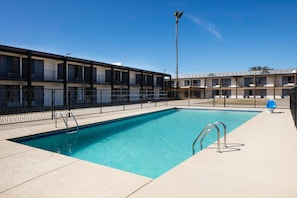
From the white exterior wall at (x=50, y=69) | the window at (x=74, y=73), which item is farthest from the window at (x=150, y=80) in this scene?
the white exterior wall at (x=50, y=69)

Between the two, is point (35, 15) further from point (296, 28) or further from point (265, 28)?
point (296, 28)

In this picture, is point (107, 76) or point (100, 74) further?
point (107, 76)

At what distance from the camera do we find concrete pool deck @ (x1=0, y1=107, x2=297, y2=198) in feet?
10.2

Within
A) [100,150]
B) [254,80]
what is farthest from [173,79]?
[100,150]

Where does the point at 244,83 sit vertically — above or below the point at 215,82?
below

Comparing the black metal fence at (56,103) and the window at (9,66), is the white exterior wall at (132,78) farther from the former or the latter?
the window at (9,66)

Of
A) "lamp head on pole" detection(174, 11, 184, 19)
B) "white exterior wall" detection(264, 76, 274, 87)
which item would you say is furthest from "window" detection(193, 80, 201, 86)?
"lamp head on pole" detection(174, 11, 184, 19)

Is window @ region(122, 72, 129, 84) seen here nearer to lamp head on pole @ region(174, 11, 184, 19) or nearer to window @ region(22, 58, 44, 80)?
window @ region(22, 58, 44, 80)

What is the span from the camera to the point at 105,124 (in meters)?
11.4

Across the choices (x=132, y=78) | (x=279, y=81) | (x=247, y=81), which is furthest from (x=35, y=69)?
(x=279, y=81)

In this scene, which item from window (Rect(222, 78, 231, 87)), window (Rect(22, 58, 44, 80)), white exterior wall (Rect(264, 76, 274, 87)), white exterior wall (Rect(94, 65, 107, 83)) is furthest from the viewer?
window (Rect(222, 78, 231, 87))

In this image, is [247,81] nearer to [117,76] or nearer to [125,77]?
[125,77]

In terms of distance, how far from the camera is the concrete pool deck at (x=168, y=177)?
3.12 meters

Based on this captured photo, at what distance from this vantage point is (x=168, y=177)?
3.65 meters
